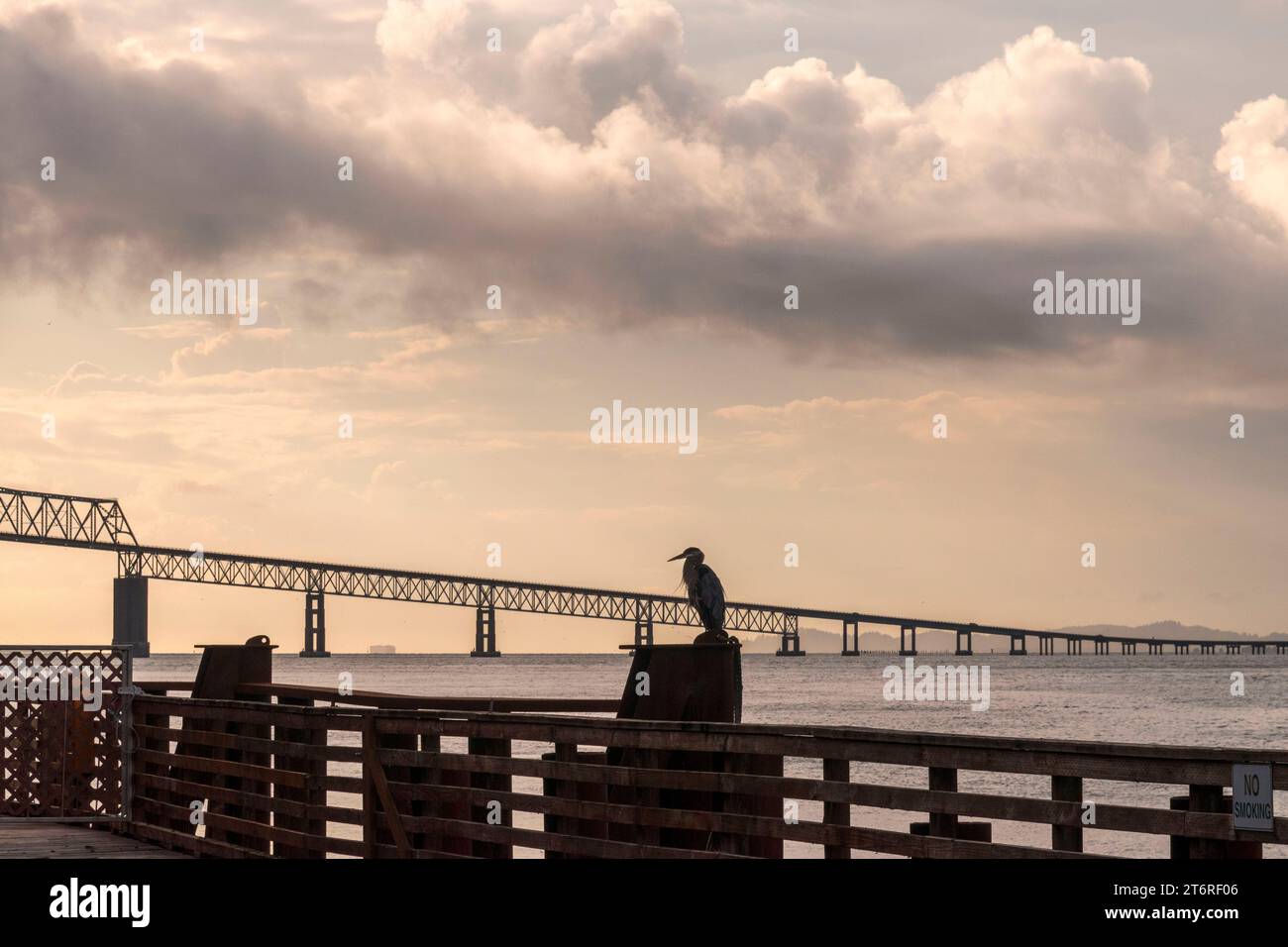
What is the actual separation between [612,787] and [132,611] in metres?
186

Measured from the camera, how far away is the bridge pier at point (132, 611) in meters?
186

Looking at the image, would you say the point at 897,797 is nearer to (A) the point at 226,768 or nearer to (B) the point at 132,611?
(A) the point at 226,768

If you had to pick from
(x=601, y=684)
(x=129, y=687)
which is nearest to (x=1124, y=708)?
(x=601, y=684)

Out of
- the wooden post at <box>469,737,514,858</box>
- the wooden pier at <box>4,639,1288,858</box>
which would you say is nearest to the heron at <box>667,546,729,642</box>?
the wooden pier at <box>4,639,1288,858</box>

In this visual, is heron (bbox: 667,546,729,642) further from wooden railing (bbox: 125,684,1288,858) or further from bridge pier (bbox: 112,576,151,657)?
bridge pier (bbox: 112,576,151,657)

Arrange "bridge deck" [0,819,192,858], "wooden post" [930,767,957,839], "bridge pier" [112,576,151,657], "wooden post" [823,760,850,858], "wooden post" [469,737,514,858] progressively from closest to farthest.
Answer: "wooden post" [930,767,957,839] < "wooden post" [823,760,850,858] < "wooden post" [469,737,514,858] < "bridge deck" [0,819,192,858] < "bridge pier" [112,576,151,657]

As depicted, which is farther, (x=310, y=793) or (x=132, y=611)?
(x=132, y=611)

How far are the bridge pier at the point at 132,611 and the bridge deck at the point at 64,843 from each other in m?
173

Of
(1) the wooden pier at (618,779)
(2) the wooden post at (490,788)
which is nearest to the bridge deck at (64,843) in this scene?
(1) the wooden pier at (618,779)

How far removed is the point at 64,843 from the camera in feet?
52.4

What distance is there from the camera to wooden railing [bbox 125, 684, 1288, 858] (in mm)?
9141

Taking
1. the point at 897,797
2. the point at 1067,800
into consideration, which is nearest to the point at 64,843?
the point at 897,797

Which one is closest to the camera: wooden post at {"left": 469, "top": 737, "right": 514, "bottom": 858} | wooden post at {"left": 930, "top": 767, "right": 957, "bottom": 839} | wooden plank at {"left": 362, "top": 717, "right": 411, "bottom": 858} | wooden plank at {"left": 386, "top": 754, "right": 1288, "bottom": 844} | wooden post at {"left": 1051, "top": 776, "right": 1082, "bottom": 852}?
wooden plank at {"left": 386, "top": 754, "right": 1288, "bottom": 844}

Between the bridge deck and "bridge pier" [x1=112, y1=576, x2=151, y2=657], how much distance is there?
568ft
